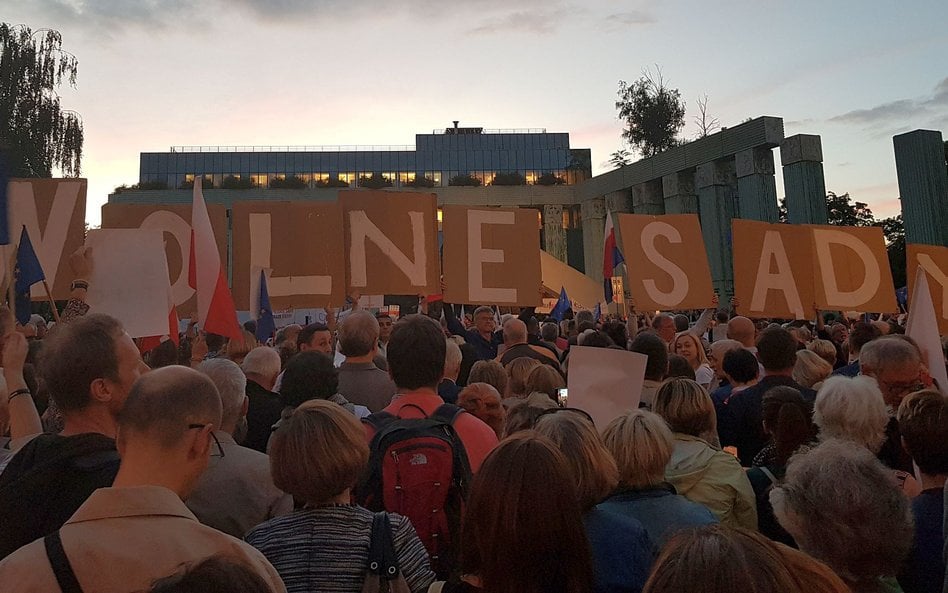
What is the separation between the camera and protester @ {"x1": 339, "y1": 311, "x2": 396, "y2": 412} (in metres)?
4.49

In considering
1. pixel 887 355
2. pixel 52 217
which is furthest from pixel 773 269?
pixel 52 217

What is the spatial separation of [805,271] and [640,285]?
221 cm

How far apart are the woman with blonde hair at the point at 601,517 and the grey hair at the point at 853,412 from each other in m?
1.35

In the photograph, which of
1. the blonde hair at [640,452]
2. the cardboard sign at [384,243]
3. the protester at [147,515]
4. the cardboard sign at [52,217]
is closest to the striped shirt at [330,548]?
the protester at [147,515]

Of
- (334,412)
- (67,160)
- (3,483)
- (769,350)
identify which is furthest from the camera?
(67,160)

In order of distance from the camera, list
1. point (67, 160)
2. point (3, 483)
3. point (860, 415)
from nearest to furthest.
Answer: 1. point (3, 483)
2. point (860, 415)
3. point (67, 160)

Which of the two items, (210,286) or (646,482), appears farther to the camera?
(210,286)

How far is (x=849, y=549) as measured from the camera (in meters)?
1.89

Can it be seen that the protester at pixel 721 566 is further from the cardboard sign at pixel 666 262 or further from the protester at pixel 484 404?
the cardboard sign at pixel 666 262

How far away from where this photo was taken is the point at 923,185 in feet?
73.5

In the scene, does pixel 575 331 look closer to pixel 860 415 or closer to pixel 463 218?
pixel 463 218

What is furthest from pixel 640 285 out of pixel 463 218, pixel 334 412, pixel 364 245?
pixel 334 412

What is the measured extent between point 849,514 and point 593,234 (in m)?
37.1

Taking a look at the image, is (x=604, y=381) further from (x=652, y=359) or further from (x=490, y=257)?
(x=490, y=257)
